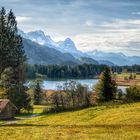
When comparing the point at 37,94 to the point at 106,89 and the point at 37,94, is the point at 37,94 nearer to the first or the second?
the point at 37,94

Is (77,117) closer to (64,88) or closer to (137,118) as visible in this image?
(137,118)

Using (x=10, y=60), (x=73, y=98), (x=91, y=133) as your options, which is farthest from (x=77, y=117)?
(x=73, y=98)

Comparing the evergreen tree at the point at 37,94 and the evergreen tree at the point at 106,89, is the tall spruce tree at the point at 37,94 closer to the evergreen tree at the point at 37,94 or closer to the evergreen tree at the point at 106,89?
the evergreen tree at the point at 37,94

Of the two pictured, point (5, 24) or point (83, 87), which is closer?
point (5, 24)

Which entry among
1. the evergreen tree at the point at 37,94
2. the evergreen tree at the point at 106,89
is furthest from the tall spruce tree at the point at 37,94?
the evergreen tree at the point at 106,89

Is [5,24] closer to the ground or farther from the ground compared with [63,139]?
farther from the ground

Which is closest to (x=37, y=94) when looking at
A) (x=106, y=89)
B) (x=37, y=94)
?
(x=37, y=94)

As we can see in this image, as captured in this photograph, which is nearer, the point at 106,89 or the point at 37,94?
A: the point at 106,89

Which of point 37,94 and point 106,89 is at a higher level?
point 106,89

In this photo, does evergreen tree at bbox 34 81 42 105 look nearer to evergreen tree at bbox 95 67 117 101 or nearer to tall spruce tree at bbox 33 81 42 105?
tall spruce tree at bbox 33 81 42 105

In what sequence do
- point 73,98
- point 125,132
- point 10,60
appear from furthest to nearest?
point 73,98, point 10,60, point 125,132

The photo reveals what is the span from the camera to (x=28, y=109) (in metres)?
128

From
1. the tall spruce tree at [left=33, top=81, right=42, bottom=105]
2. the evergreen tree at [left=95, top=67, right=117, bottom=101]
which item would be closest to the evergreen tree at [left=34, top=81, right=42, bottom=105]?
the tall spruce tree at [left=33, top=81, right=42, bottom=105]

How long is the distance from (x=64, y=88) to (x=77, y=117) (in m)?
74.2
